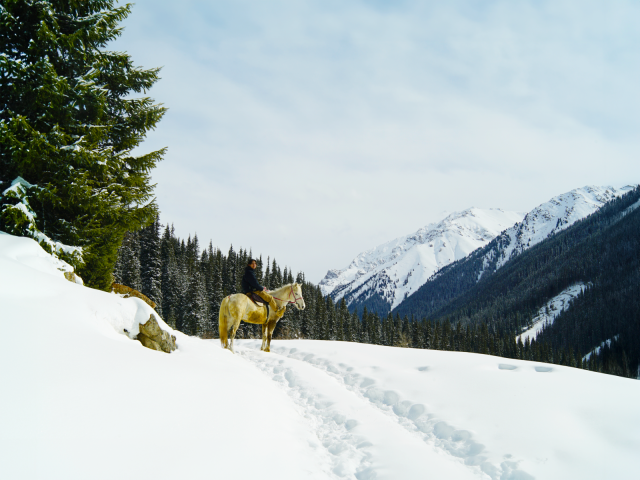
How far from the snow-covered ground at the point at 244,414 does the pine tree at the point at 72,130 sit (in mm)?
3001

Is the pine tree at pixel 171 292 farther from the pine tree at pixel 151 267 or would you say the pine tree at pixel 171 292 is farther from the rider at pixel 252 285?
the rider at pixel 252 285

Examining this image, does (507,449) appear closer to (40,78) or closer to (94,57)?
(40,78)

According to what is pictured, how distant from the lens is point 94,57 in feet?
41.3

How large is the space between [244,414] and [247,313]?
9556 mm

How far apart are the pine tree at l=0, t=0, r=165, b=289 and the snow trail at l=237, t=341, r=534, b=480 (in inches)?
329

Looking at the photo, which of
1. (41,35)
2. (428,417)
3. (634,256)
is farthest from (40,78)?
(634,256)

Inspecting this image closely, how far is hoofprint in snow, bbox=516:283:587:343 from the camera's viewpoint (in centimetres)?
17038

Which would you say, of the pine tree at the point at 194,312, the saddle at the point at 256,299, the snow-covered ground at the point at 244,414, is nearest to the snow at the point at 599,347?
the pine tree at the point at 194,312

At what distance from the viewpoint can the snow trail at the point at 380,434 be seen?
17.8 ft

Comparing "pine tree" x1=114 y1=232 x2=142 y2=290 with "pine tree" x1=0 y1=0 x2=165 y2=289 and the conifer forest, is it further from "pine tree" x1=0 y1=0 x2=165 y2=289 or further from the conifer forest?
"pine tree" x1=0 y1=0 x2=165 y2=289

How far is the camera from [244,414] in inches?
237

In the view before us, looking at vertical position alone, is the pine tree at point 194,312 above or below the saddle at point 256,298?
below

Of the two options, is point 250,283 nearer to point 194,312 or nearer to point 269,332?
point 269,332

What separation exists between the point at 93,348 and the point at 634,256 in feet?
782
